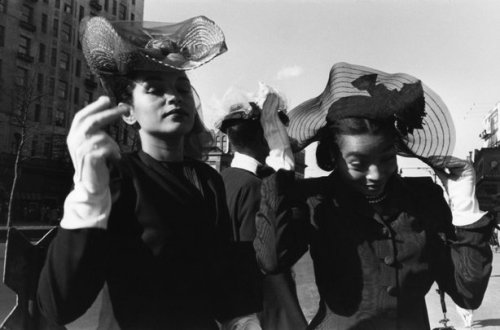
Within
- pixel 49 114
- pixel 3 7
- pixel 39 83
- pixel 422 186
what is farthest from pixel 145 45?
pixel 39 83

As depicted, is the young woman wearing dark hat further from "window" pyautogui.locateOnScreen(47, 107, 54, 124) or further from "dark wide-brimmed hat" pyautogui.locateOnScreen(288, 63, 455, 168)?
"window" pyautogui.locateOnScreen(47, 107, 54, 124)

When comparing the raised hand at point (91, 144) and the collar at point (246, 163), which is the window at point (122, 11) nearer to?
the collar at point (246, 163)

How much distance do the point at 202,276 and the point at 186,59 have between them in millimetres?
716

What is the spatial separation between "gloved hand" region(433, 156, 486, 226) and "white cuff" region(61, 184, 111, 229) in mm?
1258

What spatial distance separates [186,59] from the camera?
1688 mm

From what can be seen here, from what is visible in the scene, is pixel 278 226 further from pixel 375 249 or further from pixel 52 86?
pixel 52 86

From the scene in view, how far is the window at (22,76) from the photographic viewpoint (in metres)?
31.4

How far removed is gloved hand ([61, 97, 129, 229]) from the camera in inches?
50.6

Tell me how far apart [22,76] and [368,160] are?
3407 cm

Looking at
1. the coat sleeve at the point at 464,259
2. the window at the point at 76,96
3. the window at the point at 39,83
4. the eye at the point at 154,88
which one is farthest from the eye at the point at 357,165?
the window at the point at 76,96

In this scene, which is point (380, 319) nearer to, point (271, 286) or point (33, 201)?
point (271, 286)

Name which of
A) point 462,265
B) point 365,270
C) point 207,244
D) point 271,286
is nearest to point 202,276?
point 207,244

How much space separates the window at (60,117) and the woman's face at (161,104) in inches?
1411

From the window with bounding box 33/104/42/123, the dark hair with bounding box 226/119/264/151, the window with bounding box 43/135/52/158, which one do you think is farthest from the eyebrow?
the window with bounding box 33/104/42/123
